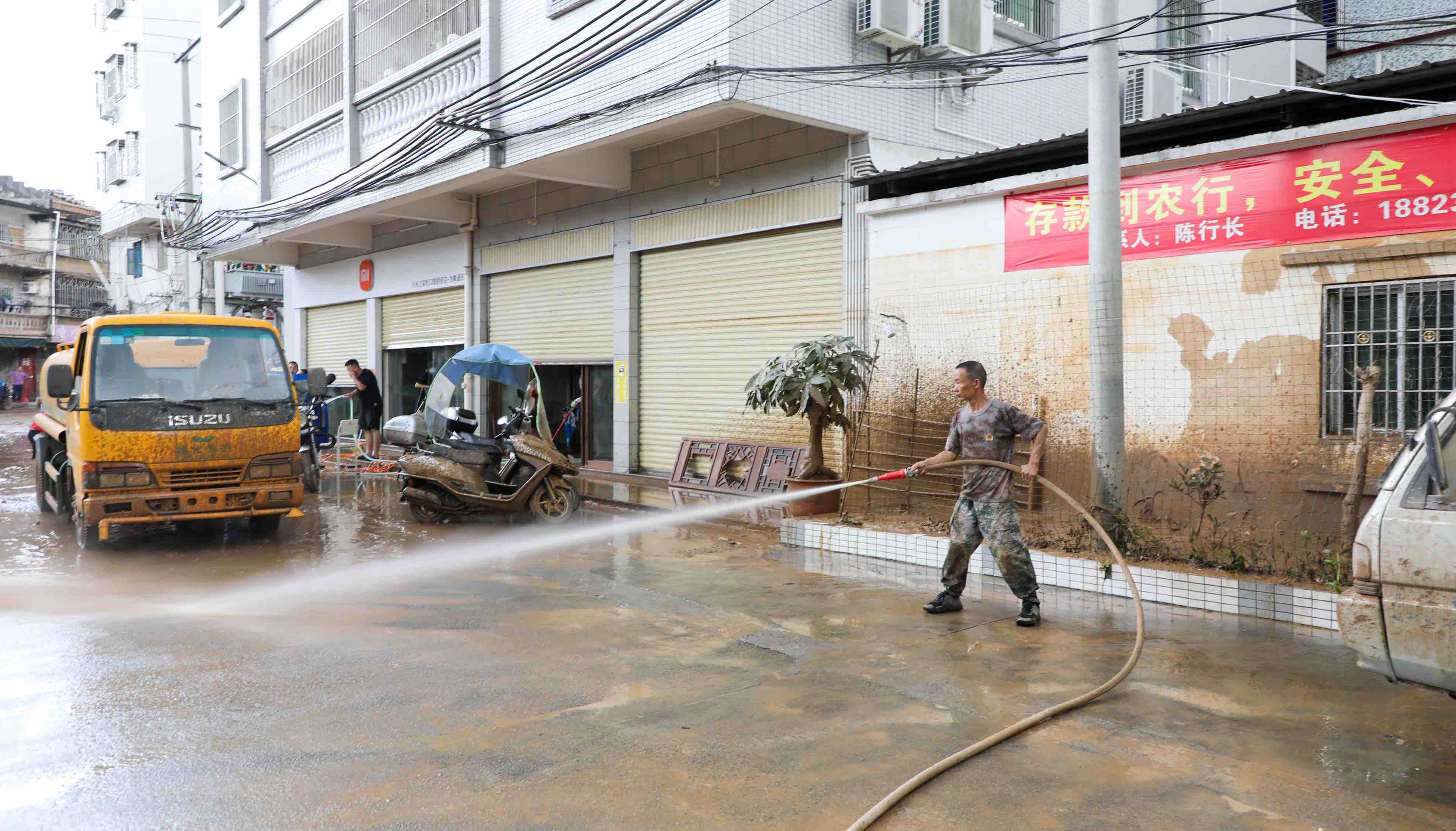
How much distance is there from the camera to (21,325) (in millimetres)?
45812

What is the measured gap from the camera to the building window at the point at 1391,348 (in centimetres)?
749

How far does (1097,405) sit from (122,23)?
1795 inches

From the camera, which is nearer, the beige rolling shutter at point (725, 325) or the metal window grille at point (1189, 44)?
the beige rolling shutter at point (725, 325)

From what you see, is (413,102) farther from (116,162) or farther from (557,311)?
(116,162)

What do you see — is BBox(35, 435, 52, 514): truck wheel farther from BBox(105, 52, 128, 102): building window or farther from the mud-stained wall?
BBox(105, 52, 128, 102): building window

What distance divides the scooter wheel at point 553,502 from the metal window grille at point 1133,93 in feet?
36.7

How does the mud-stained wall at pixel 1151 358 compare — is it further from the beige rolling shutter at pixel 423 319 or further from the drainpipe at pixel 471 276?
the beige rolling shutter at pixel 423 319

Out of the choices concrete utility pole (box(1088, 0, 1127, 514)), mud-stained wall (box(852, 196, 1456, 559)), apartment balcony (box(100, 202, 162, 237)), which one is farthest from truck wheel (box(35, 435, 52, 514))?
apartment balcony (box(100, 202, 162, 237))

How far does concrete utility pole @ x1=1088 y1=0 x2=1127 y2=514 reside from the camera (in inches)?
303

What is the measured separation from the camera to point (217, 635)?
6043 mm

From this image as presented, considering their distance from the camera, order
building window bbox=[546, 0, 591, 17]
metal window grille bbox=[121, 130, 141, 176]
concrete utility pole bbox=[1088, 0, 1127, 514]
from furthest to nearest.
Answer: metal window grille bbox=[121, 130, 141, 176] → building window bbox=[546, 0, 591, 17] → concrete utility pole bbox=[1088, 0, 1127, 514]

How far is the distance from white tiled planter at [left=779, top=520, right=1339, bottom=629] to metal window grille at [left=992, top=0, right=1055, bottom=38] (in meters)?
8.91

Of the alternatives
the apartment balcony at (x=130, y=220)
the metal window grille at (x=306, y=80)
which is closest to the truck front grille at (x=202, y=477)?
the metal window grille at (x=306, y=80)

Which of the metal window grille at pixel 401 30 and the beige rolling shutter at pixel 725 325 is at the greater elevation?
the metal window grille at pixel 401 30
